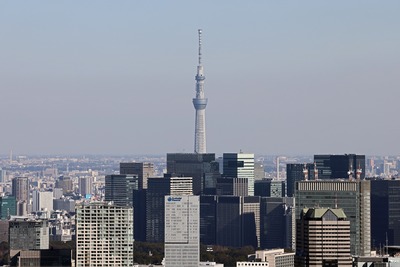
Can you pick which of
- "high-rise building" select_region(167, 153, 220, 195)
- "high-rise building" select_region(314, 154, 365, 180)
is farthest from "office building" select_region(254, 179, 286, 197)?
"high-rise building" select_region(314, 154, 365, 180)

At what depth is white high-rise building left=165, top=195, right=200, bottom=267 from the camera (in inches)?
4653

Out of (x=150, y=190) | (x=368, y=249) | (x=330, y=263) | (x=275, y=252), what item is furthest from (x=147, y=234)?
(x=330, y=263)

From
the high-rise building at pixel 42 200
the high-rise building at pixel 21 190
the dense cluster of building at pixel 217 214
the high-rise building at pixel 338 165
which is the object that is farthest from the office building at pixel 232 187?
the high-rise building at pixel 338 165

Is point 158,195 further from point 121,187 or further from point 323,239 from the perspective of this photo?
point 323,239

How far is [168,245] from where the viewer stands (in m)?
124

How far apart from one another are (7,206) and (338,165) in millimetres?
35177

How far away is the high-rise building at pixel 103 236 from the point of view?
93.8 metres

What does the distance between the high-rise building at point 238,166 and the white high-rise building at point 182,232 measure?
39041mm

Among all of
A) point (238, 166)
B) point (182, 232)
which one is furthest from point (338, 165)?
point (238, 166)

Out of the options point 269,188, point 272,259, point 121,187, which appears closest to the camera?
point 272,259

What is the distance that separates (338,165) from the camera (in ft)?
451

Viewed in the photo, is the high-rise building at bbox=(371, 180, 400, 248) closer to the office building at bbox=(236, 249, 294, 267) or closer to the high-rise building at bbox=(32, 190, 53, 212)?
the office building at bbox=(236, 249, 294, 267)

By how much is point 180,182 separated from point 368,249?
63.8 meters

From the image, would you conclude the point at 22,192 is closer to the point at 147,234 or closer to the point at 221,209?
the point at 221,209
